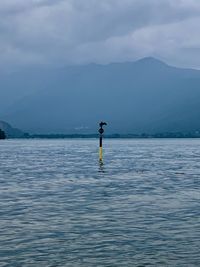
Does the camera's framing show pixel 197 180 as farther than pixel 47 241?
Yes

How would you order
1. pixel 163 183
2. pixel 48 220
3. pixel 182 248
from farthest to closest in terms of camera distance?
1. pixel 163 183
2. pixel 48 220
3. pixel 182 248

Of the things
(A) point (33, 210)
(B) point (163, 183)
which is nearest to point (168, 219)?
(A) point (33, 210)

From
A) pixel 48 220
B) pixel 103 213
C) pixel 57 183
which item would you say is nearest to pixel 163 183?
pixel 57 183

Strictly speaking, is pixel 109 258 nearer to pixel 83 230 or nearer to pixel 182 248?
pixel 182 248

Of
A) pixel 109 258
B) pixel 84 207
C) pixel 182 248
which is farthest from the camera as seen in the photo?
pixel 84 207

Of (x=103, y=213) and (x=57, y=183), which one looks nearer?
(x=103, y=213)

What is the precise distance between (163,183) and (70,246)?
35794mm

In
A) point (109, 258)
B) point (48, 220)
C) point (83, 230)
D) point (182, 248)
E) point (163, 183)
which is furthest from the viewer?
point (163, 183)

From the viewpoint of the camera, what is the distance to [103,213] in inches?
1522

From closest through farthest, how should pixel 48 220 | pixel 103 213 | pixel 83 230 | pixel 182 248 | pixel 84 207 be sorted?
1. pixel 182 248
2. pixel 83 230
3. pixel 48 220
4. pixel 103 213
5. pixel 84 207

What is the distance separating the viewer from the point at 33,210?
132 ft

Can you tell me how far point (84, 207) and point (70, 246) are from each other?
13864mm

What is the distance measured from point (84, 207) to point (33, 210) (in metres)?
4.20

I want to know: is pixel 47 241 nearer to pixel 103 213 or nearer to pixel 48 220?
pixel 48 220
